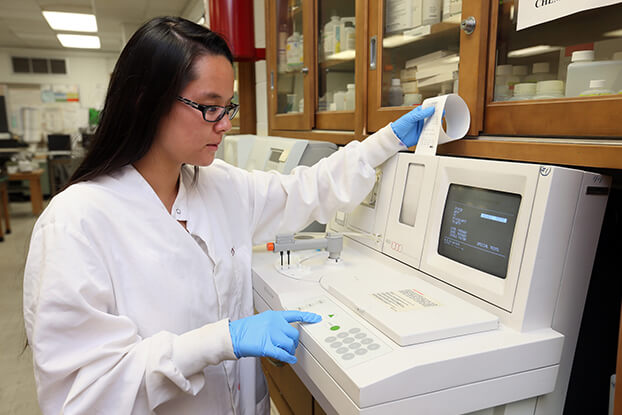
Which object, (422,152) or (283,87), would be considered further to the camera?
(283,87)

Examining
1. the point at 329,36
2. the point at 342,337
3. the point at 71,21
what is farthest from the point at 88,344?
the point at 71,21

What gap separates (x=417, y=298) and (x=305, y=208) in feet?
1.69

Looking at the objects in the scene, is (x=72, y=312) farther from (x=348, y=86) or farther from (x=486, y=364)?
(x=348, y=86)

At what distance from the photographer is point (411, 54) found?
4.79ft

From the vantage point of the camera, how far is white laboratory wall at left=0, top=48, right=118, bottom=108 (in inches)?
321

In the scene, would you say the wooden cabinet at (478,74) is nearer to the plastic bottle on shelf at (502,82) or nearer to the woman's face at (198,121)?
the plastic bottle on shelf at (502,82)

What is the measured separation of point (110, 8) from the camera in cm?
556

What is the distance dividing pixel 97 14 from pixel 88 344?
245 inches

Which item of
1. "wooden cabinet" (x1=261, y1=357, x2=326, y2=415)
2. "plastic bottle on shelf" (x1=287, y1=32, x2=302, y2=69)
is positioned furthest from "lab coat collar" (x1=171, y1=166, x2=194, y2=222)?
"plastic bottle on shelf" (x1=287, y1=32, x2=302, y2=69)

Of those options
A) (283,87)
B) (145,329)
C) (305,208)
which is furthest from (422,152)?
(283,87)

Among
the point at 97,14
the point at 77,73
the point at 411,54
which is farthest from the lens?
the point at 77,73

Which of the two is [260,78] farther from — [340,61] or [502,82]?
[502,82]

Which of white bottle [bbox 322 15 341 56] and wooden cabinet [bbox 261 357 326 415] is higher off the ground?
white bottle [bbox 322 15 341 56]

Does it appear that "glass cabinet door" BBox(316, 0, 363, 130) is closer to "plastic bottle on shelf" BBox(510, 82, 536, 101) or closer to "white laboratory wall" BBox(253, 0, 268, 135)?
"plastic bottle on shelf" BBox(510, 82, 536, 101)
